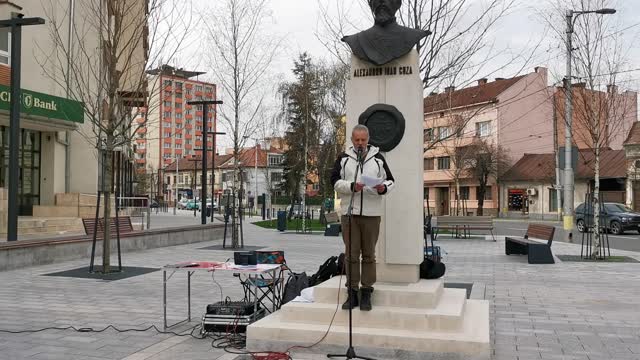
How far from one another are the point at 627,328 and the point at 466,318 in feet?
7.78

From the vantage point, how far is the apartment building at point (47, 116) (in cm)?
1955

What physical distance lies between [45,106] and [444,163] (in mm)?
47835

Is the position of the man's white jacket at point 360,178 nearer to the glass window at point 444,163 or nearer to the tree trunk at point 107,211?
the tree trunk at point 107,211

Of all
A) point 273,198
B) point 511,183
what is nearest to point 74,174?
point 511,183

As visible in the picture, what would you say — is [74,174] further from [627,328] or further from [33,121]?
[627,328]

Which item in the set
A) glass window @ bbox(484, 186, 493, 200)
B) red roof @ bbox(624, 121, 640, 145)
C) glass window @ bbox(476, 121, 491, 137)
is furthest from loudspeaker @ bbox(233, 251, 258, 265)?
glass window @ bbox(476, 121, 491, 137)

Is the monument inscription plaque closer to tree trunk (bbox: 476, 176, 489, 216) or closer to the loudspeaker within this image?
the loudspeaker

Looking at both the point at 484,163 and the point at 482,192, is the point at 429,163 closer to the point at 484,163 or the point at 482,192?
the point at 482,192

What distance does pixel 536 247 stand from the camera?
14859 millimetres

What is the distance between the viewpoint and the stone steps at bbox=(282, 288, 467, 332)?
579 cm

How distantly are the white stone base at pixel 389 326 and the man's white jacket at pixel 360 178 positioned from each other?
3.03ft

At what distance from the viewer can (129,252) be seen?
16594mm

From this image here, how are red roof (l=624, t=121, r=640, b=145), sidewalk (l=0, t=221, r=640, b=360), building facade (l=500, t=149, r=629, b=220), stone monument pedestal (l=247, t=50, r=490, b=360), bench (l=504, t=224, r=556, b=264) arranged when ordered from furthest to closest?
1. building facade (l=500, t=149, r=629, b=220)
2. red roof (l=624, t=121, r=640, b=145)
3. bench (l=504, t=224, r=556, b=264)
4. sidewalk (l=0, t=221, r=640, b=360)
5. stone monument pedestal (l=247, t=50, r=490, b=360)

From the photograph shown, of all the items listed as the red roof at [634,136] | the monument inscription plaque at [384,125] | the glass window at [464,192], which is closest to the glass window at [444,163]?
the glass window at [464,192]
